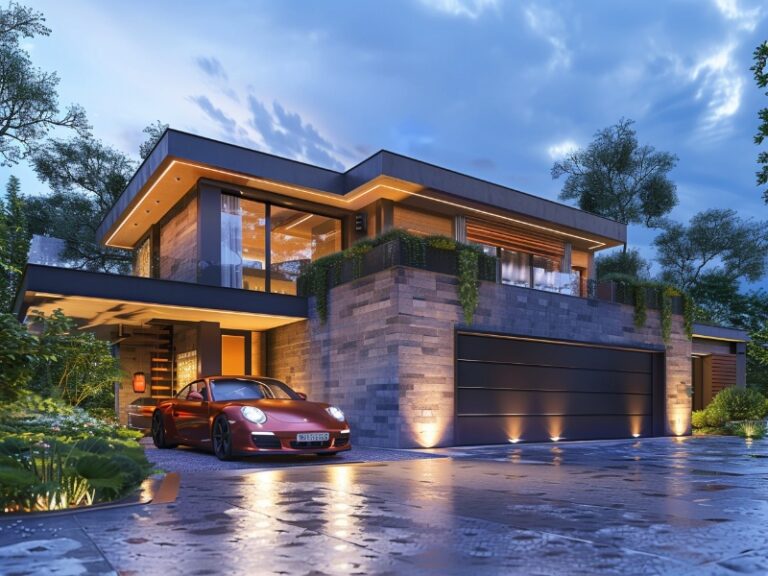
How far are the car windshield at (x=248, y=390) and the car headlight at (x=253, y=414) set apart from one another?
935 mm

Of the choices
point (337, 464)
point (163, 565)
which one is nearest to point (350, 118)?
point (337, 464)

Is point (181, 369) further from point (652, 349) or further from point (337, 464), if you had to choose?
point (652, 349)

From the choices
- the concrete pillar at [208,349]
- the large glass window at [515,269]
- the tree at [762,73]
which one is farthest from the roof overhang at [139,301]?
the tree at [762,73]

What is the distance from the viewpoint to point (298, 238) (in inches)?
703

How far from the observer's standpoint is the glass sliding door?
15.0 metres

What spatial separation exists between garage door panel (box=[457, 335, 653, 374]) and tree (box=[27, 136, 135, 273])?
74.5 feet

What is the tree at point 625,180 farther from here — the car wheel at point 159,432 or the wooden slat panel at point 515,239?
the car wheel at point 159,432

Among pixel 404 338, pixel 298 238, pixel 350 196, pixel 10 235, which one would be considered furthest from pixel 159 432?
pixel 350 196

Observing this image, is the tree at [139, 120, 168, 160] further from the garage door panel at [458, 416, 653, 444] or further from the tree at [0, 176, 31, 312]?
the garage door panel at [458, 416, 653, 444]

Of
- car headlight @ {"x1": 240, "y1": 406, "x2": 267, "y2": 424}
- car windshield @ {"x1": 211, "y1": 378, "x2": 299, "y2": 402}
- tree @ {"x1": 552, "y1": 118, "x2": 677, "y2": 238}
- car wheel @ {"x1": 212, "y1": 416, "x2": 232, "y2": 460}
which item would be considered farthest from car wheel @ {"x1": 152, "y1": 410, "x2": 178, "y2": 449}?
tree @ {"x1": 552, "y1": 118, "x2": 677, "y2": 238}

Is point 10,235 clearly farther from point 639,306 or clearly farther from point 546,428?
point 639,306

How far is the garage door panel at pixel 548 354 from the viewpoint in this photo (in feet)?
44.4

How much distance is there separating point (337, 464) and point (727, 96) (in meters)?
44.0

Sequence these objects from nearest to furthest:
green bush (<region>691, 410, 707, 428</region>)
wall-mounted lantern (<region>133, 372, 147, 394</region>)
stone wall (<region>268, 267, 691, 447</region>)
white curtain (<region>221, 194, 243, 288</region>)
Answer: stone wall (<region>268, 267, 691, 447</region>)
white curtain (<region>221, 194, 243, 288</region>)
wall-mounted lantern (<region>133, 372, 147, 394</region>)
green bush (<region>691, 410, 707, 428</region>)
